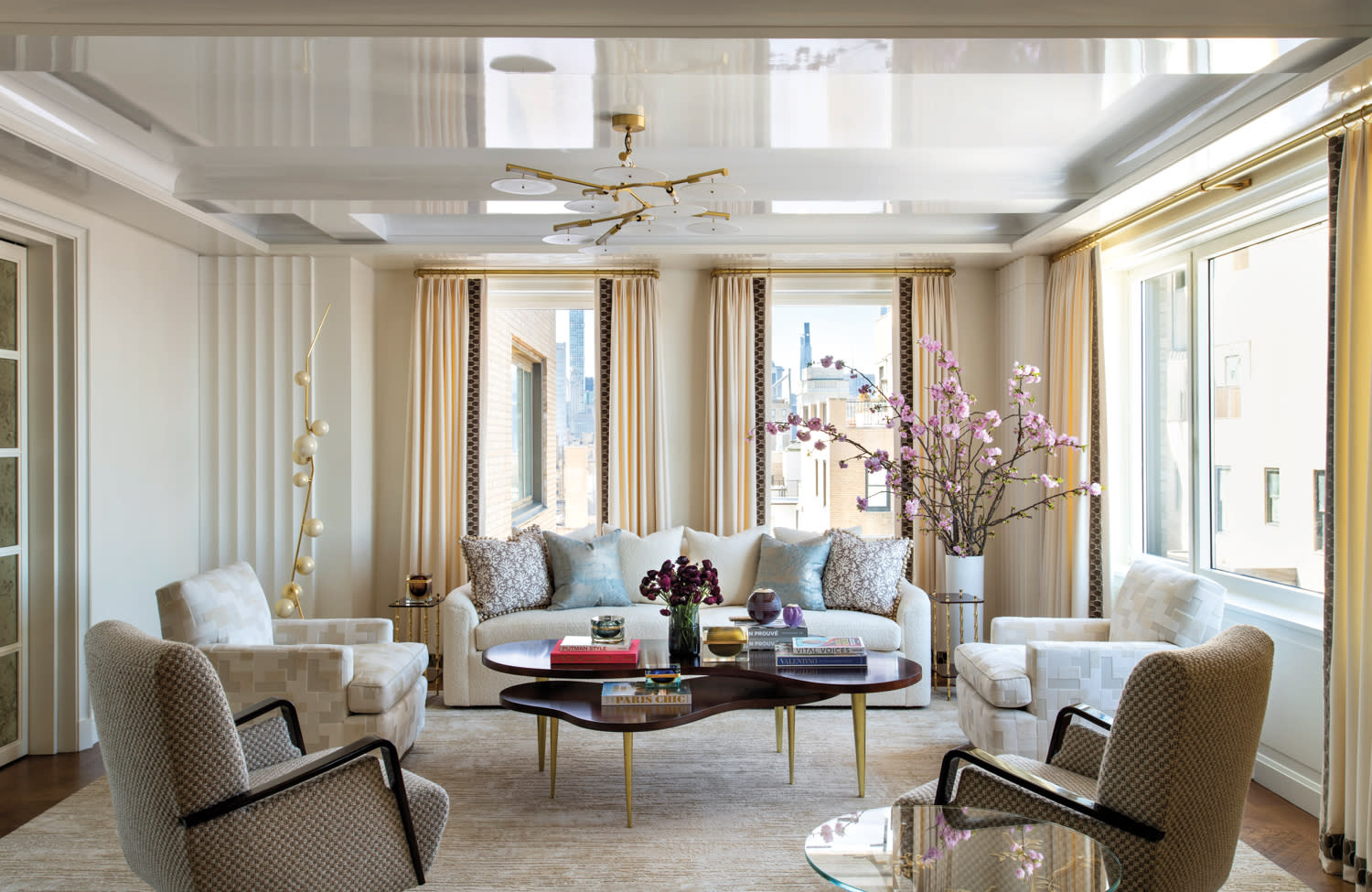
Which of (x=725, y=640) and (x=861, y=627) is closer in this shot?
(x=725, y=640)

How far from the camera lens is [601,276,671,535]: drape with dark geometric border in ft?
19.0

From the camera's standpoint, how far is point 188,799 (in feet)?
7.08

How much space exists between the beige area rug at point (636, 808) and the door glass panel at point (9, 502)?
117 centimetres

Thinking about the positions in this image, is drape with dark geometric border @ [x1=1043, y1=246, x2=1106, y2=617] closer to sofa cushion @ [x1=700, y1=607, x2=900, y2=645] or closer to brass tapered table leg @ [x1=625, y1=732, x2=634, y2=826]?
sofa cushion @ [x1=700, y1=607, x2=900, y2=645]

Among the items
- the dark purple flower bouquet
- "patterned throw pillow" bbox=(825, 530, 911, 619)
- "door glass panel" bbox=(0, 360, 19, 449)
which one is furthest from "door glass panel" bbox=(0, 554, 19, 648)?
"patterned throw pillow" bbox=(825, 530, 911, 619)

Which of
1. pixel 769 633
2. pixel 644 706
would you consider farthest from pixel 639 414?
pixel 644 706

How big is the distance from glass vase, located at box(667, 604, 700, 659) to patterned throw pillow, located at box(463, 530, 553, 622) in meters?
1.38

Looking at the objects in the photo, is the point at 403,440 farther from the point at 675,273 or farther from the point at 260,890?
the point at 260,890

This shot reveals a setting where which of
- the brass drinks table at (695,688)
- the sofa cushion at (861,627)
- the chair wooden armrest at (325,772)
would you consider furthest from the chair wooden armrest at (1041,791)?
the sofa cushion at (861,627)

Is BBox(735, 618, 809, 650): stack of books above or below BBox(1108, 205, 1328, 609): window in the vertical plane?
below

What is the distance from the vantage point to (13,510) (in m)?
4.07

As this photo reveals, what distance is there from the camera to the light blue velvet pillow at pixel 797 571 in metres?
5.00

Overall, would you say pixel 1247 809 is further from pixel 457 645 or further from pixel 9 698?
pixel 9 698

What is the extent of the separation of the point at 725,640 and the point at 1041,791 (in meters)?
1.76
